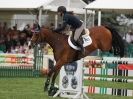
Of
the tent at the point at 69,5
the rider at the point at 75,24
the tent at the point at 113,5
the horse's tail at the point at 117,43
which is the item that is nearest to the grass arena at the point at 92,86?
the horse's tail at the point at 117,43

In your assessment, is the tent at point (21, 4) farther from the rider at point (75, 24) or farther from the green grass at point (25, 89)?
the rider at point (75, 24)

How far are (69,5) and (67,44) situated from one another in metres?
13.9

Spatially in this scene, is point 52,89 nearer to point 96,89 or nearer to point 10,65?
point 96,89

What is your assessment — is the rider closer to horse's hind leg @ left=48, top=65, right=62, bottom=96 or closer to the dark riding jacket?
the dark riding jacket

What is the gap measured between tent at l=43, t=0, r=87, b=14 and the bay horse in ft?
36.4

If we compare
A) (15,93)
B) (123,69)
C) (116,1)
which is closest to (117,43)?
(123,69)

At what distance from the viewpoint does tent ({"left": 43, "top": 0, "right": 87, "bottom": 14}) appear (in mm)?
27797

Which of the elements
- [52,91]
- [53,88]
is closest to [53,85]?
[53,88]

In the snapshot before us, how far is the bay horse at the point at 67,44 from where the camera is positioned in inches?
603

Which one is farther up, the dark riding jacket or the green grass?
the dark riding jacket

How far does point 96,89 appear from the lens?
1529cm

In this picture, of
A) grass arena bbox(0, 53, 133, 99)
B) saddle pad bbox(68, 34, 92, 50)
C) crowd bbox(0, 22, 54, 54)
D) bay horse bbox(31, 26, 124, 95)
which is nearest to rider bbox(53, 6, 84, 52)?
saddle pad bbox(68, 34, 92, 50)

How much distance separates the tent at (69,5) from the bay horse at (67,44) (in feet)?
36.4

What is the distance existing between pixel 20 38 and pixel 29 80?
6.81 meters
